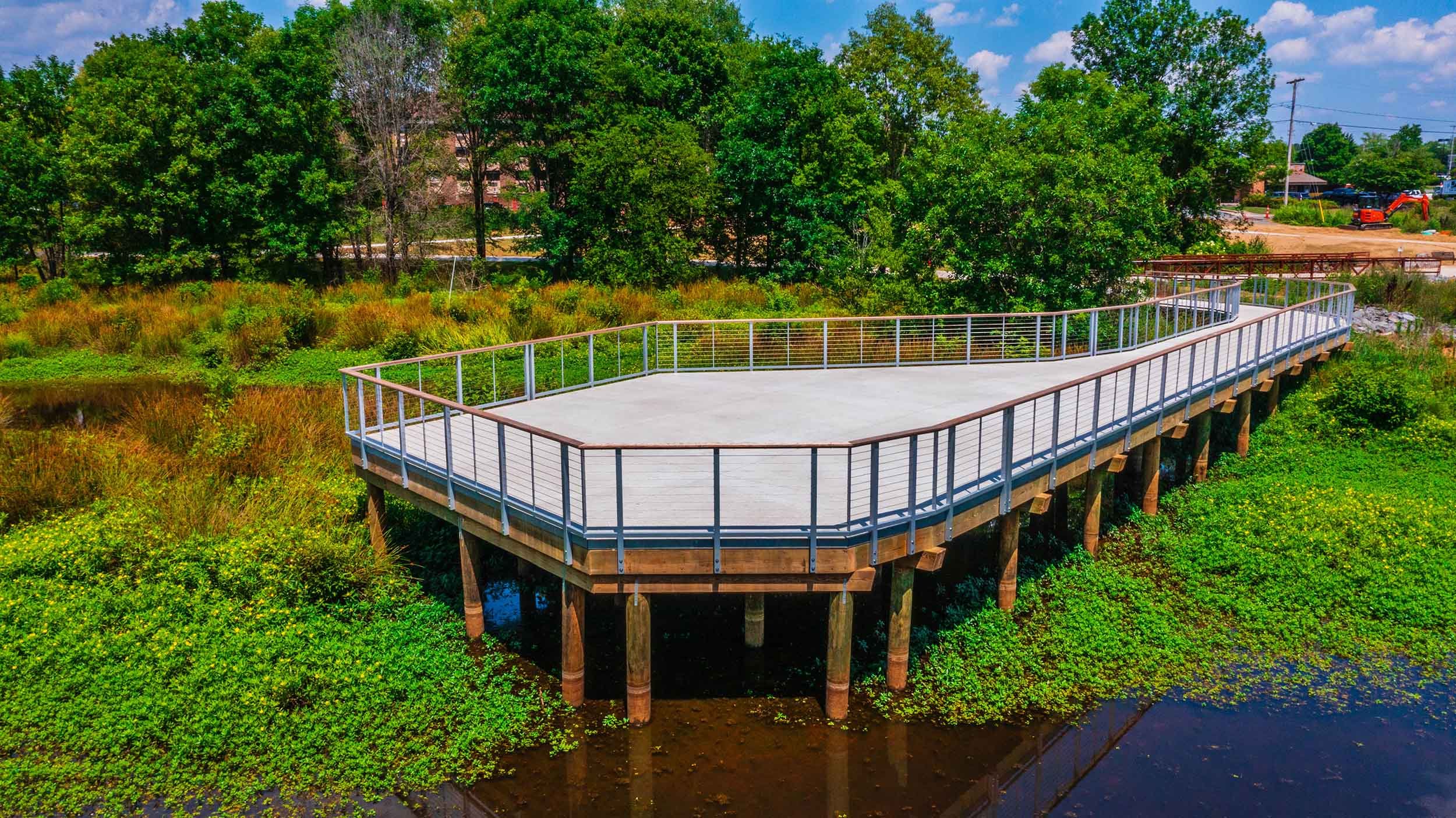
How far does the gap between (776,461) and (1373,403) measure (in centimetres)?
1241

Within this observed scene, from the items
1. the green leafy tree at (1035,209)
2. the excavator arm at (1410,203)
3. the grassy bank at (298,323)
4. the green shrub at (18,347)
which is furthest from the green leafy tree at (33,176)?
the excavator arm at (1410,203)

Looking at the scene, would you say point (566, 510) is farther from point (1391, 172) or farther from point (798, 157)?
point (1391, 172)

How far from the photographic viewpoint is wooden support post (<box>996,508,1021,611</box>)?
11641 mm

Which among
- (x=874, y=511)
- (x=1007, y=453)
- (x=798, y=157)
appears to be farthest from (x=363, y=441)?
(x=798, y=157)

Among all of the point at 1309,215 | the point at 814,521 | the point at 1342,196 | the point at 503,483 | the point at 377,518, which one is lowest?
the point at 377,518

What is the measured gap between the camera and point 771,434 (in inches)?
488

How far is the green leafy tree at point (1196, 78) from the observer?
3422cm

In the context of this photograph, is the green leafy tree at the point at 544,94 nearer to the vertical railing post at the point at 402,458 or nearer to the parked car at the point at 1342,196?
the vertical railing post at the point at 402,458

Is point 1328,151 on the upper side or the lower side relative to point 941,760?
upper

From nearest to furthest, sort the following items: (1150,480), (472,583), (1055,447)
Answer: (1055,447)
(472,583)
(1150,480)

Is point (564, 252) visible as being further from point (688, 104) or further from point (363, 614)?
point (363, 614)

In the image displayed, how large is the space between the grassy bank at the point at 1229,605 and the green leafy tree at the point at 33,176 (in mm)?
35957

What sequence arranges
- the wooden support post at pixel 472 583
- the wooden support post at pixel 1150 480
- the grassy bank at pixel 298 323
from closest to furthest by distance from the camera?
1. the wooden support post at pixel 472 583
2. the wooden support post at pixel 1150 480
3. the grassy bank at pixel 298 323

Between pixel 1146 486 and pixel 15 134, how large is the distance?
39.5 meters
